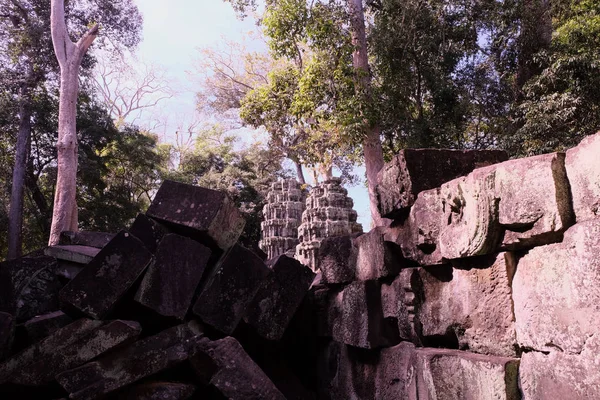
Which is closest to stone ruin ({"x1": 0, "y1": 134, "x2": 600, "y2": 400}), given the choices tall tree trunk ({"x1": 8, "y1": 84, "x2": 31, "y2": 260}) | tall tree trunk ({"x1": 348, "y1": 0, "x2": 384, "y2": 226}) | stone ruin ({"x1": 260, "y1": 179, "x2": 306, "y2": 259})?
tall tree trunk ({"x1": 348, "y1": 0, "x2": 384, "y2": 226})

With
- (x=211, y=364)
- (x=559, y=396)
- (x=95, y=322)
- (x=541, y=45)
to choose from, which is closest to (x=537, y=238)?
(x=559, y=396)

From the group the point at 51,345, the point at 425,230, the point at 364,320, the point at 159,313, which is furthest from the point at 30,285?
the point at 425,230

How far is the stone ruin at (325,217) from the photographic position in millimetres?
13953

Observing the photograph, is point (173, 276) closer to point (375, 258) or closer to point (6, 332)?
point (6, 332)

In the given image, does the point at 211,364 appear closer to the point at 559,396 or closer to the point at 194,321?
the point at 194,321

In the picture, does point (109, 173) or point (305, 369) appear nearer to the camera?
point (305, 369)

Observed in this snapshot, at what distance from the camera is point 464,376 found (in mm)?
2146

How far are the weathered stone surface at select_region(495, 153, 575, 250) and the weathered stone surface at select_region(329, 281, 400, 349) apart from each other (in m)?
1.14

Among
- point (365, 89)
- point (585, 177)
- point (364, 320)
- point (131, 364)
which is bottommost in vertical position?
point (131, 364)

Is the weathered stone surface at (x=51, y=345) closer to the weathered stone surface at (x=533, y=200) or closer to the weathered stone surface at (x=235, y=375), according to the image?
the weathered stone surface at (x=235, y=375)

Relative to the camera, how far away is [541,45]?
1349 centimetres

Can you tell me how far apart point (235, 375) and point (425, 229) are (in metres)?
1.38

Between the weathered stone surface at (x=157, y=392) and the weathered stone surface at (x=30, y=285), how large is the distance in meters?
0.99

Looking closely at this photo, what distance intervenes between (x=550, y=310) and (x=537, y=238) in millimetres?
264
